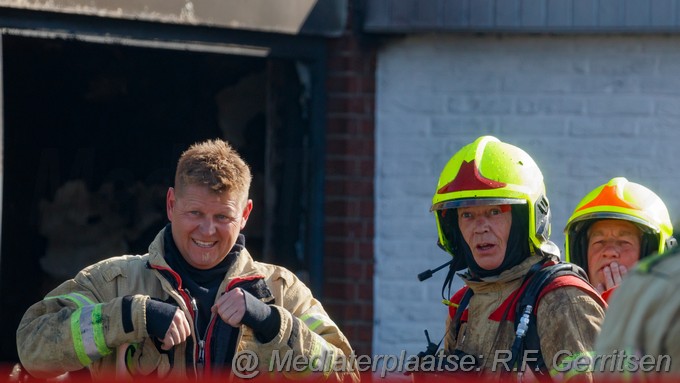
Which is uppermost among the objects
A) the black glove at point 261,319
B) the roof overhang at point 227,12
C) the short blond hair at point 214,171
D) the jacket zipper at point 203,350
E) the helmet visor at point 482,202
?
the roof overhang at point 227,12

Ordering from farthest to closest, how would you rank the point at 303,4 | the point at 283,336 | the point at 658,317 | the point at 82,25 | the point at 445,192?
the point at 303,4 → the point at 82,25 → the point at 445,192 → the point at 283,336 → the point at 658,317

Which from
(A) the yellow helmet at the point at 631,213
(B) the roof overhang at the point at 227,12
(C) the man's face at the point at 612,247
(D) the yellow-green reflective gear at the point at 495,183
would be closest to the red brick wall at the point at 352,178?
(B) the roof overhang at the point at 227,12

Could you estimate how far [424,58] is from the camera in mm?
6043

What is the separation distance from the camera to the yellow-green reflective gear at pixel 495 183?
12.7ft

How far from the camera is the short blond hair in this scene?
153 inches

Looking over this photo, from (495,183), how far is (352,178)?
86.2 inches

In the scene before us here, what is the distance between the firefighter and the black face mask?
531 mm

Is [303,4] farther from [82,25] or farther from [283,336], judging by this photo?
[283,336]

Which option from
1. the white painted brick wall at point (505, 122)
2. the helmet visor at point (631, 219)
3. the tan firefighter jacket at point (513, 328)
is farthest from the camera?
the white painted brick wall at point (505, 122)

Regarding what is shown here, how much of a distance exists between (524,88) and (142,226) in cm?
238

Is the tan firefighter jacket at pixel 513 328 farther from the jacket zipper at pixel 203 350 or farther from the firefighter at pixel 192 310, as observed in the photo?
the jacket zipper at pixel 203 350

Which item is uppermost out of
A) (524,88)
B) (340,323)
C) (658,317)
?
(524,88)

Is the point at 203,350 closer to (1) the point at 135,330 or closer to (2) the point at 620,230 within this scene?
(1) the point at 135,330

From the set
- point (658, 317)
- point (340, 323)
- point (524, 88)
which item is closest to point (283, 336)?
point (658, 317)
